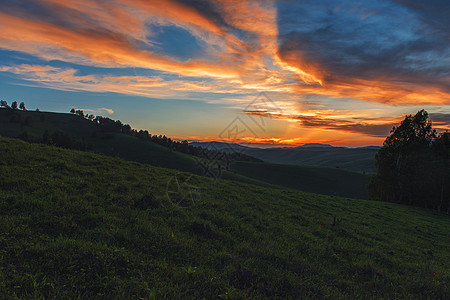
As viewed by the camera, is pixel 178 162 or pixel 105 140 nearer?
pixel 178 162

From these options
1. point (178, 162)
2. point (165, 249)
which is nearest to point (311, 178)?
point (178, 162)

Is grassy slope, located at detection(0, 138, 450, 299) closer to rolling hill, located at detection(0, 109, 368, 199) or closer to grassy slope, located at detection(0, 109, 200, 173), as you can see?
rolling hill, located at detection(0, 109, 368, 199)

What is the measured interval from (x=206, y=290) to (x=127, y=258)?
2.27 metres

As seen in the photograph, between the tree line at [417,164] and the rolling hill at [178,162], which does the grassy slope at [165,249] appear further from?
the rolling hill at [178,162]

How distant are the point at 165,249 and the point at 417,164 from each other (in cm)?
4678

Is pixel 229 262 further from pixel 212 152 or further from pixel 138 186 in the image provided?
pixel 138 186

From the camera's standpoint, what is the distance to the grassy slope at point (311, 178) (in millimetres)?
86500

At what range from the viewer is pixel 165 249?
6.59 m

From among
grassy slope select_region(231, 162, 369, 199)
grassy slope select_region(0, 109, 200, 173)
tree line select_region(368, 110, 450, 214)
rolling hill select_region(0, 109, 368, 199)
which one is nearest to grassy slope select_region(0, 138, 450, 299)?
tree line select_region(368, 110, 450, 214)

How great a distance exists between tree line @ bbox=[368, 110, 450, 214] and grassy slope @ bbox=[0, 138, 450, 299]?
107ft

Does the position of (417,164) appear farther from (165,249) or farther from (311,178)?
(311,178)

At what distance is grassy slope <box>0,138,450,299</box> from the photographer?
495 centimetres

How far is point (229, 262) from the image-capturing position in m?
6.52

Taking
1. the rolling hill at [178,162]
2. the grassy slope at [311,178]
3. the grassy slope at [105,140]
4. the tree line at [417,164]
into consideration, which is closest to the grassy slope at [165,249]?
the tree line at [417,164]
